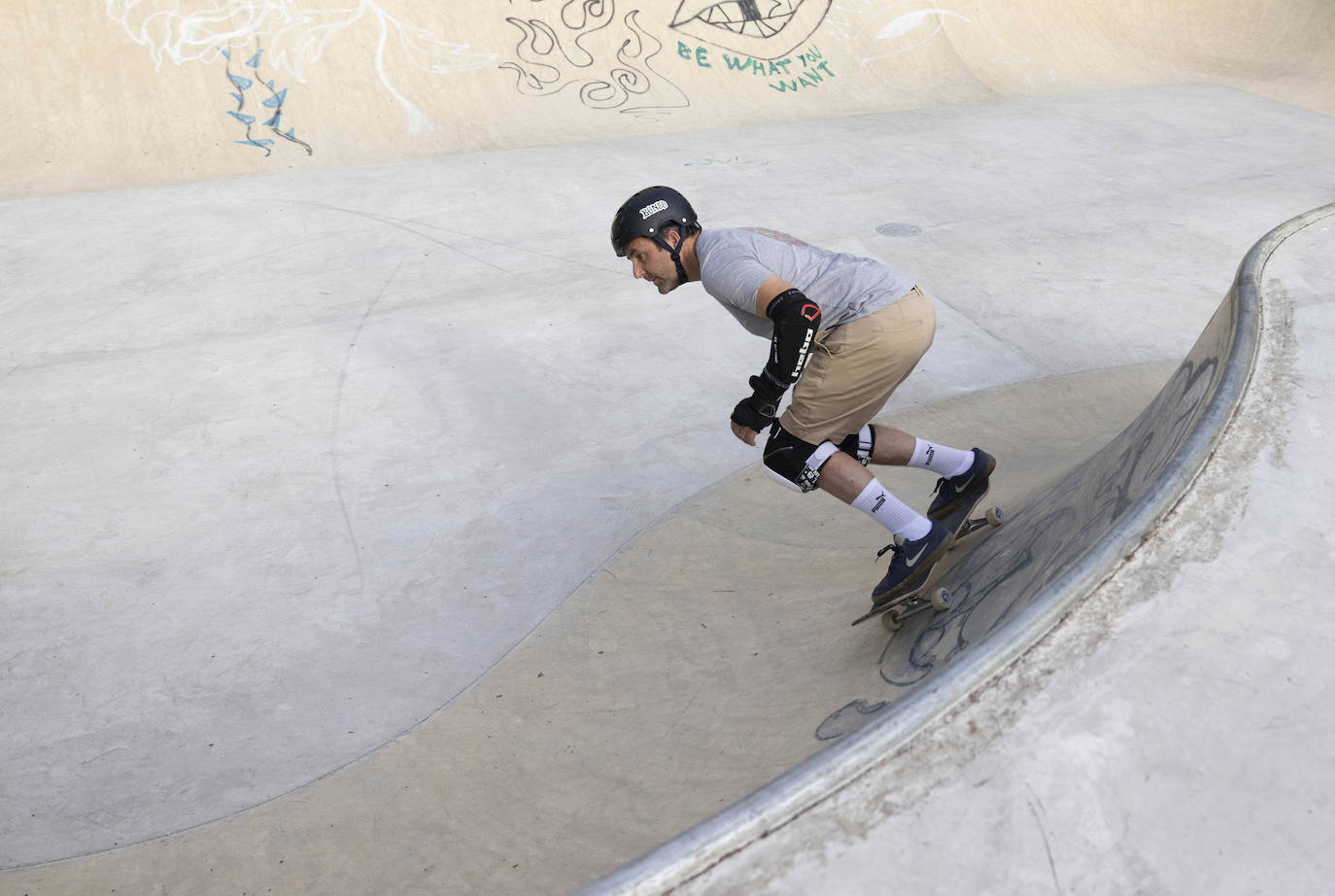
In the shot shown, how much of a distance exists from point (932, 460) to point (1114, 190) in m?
6.80

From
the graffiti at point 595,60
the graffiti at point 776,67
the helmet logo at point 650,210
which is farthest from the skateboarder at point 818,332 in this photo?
the graffiti at point 776,67

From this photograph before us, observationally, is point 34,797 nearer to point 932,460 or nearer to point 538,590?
point 538,590

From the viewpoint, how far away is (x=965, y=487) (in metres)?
3.85

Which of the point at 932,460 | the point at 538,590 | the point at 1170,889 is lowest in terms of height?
the point at 538,590

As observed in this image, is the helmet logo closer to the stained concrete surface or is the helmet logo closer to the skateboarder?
the skateboarder

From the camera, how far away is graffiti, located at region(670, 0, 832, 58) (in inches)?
496

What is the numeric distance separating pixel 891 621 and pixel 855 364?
0.93m

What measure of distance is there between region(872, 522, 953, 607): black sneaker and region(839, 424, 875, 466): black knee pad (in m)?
0.42

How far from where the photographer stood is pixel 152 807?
332 centimetres

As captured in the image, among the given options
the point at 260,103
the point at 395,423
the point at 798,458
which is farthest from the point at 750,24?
the point at 798,458

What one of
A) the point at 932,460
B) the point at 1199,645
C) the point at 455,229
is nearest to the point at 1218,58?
the point at 455,229

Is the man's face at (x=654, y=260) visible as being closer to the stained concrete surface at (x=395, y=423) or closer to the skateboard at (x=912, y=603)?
the skateboard at (x=912, y=603)

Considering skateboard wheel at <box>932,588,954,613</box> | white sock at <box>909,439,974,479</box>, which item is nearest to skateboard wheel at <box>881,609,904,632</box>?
skateboard wheel at <box>932,588,954,613</box>

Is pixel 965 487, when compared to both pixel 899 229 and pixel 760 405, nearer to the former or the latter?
pixel 760 405
